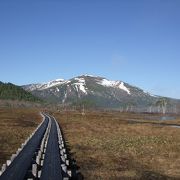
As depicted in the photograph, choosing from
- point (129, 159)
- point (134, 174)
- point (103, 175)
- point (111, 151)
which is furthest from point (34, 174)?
point (111, 151)

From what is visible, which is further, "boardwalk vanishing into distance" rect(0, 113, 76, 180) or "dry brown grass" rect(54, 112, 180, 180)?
"dry brown grass" rect(54, 112, 180, 180)

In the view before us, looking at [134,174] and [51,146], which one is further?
[51,146]

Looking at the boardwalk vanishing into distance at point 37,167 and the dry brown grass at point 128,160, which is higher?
the boardwalk vanishing into distance at point 37,167

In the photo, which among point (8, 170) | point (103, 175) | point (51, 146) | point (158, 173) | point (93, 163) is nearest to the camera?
point (8, 170)

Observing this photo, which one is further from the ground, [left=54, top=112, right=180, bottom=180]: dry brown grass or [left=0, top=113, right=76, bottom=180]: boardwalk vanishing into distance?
[left=0, top=113, right=76, bottom=180]: boardwalk vanishing into distance

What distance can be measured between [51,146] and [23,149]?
16.7ft

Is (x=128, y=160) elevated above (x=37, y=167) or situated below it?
below

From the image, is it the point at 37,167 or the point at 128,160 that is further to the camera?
the point at 128,160

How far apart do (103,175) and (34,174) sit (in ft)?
28.5

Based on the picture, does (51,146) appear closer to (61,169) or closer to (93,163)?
(93,163)

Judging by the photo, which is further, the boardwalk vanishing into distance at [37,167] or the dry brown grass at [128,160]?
the dry brown grass at [128,160]

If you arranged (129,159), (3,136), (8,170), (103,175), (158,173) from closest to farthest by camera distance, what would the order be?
(8,170) < (103,175) < (158,173) < (129,159) < (3,136)

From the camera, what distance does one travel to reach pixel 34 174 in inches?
1139

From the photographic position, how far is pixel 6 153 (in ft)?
157
